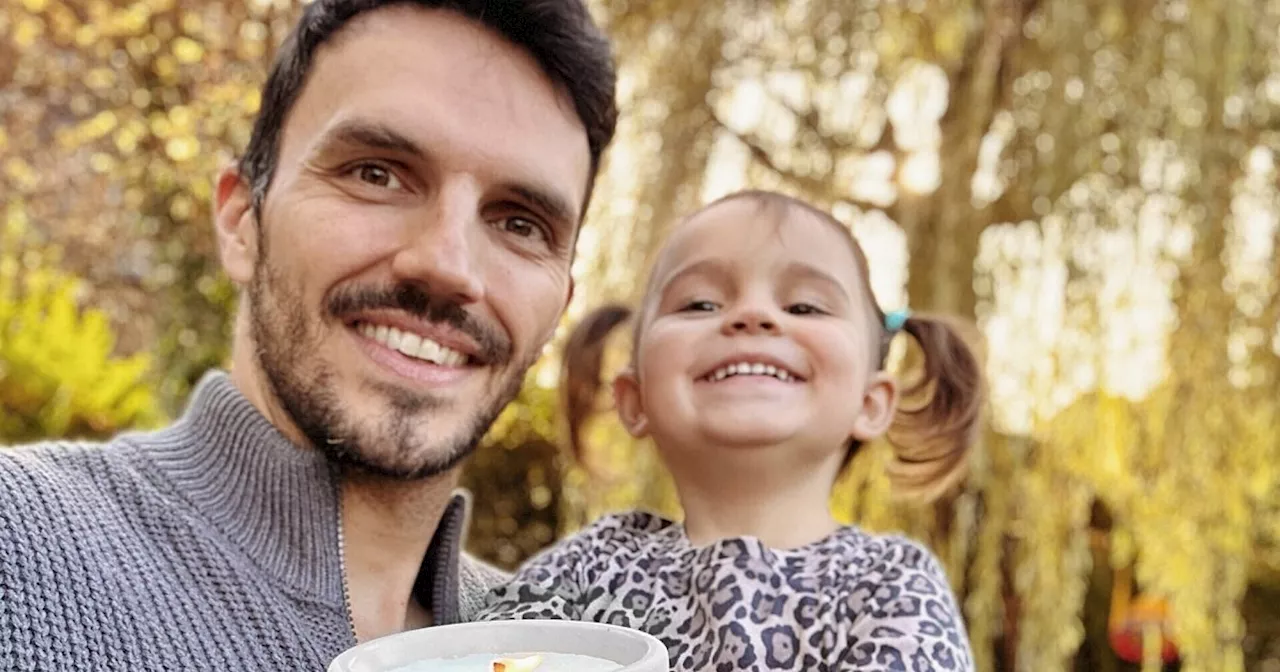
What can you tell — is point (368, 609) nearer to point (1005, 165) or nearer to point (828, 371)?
→ point (828, 371)

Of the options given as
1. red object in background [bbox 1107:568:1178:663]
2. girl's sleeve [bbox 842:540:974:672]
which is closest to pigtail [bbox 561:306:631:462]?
girl's sleeve [bbox 842:540:974:672]

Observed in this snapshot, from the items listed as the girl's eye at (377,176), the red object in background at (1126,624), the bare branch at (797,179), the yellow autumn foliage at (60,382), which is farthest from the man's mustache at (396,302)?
the red object in background at (1126,624)

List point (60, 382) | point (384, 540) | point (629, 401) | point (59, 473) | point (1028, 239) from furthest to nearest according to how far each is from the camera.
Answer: point (60, 382) → point (1028, 239) → point (629, 401) → point (384, 540) → point (59, 473)

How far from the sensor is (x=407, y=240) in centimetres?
121

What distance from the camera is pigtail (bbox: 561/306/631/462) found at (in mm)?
1840

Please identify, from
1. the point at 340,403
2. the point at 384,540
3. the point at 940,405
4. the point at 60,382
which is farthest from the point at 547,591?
the point at 60,382

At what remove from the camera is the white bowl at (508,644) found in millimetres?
734

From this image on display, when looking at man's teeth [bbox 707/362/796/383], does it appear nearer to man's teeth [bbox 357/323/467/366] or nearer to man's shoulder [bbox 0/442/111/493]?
man's teeth [bbox 357/323/467/366]

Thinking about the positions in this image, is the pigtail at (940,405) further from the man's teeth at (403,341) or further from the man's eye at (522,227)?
the man's teeth at (403,341)

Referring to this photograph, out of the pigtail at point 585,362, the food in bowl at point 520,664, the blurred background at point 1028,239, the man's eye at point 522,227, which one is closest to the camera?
the food in bowl at point 520,664

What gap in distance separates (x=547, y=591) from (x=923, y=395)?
792 millimetres

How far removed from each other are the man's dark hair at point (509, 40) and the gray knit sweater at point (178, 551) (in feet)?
1.04

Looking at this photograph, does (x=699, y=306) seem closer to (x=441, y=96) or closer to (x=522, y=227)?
(x=522, y=227)

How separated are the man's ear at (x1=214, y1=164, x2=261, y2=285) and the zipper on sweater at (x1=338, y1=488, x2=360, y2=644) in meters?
0.32
